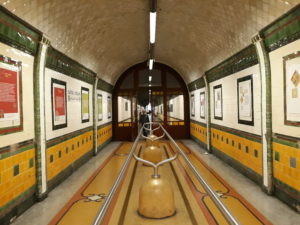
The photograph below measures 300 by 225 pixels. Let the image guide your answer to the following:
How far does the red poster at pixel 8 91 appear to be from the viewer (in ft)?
13.0

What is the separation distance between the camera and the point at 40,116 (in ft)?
17.0

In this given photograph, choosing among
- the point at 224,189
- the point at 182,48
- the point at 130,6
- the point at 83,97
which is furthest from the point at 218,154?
the point at 130,6

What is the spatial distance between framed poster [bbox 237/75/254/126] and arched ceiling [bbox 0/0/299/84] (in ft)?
2.80

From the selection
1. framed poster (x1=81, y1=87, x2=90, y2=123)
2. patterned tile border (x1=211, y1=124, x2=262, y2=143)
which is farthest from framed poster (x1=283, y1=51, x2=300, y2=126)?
framed poster (x1=81, y1=87, x2=90, y2=123)

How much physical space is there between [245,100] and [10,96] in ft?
17.1

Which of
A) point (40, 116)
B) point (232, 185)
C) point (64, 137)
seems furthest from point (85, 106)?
point (232, 185)

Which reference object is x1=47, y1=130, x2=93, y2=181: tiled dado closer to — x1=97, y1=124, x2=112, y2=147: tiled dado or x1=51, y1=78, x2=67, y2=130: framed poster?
x1=51, y1=78, x2=67, y2=130: framed poster

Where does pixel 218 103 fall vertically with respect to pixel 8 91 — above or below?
below

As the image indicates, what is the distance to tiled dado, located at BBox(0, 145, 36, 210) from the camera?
398cm

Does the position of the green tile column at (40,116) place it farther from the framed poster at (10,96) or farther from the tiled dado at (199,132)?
the tiled dado at (199,132)

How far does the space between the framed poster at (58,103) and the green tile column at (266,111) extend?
450 cm

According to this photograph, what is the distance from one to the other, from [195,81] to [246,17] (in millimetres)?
6843

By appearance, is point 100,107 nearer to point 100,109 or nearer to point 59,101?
point 100,109

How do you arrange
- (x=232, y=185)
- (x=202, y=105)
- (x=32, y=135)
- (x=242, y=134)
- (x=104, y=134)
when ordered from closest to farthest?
(x=32, y=135), (x=232, y=185), (x=242, y=134), (x=202, y=105), (x=104, y=134)
